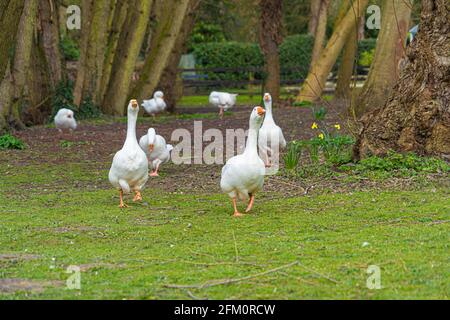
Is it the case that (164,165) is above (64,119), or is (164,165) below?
below

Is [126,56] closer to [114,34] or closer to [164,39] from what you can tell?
[164,39]

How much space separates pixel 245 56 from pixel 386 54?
100 feet

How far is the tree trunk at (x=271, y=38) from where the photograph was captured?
3375cm

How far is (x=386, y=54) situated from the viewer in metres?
20.2

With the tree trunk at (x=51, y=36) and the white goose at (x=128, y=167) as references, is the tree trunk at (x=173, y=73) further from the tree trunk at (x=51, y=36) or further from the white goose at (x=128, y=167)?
the white goose at (x=128, y=167)

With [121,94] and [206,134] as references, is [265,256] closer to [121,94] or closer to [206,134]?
[206,134]

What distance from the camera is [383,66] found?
66.6 feet

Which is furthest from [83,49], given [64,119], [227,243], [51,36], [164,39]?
[227,243]

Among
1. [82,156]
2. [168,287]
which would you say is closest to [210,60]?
[82,156]

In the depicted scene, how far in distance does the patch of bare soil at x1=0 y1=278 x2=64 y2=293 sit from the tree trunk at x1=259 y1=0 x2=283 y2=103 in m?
26.2

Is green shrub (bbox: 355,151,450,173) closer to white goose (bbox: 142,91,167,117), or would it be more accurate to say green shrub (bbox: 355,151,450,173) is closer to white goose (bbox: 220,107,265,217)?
white goose (bbox: 220,107,265,217)

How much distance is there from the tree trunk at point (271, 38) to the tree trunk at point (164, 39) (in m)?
6.40

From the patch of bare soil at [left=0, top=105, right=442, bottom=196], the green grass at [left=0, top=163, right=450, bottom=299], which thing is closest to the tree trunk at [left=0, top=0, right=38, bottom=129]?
the patch of bare soil at [left=0, top=105, right=442, bottom=196]

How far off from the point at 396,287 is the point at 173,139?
1397 centimetres
